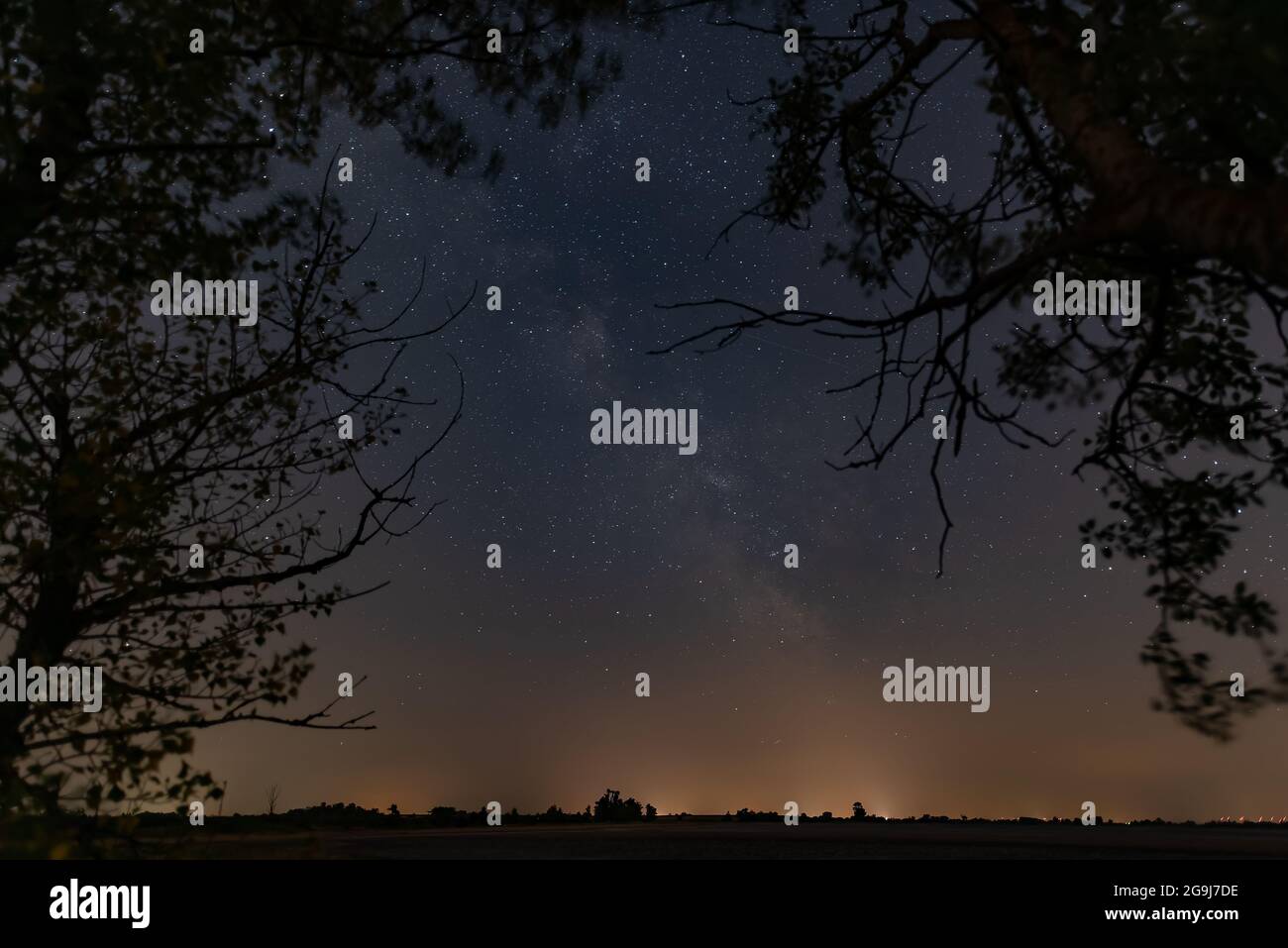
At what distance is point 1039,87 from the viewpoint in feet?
22.1

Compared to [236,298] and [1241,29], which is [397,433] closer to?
[236,298]

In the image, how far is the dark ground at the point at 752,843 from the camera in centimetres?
873

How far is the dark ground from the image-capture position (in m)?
8.73

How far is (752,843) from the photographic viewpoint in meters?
10.0

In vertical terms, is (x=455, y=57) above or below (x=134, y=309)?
above

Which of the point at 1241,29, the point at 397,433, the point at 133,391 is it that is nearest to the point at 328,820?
the point at 397,433

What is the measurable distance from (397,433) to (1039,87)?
246 inches

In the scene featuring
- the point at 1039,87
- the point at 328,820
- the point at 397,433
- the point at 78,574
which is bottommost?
the point at 328,820
